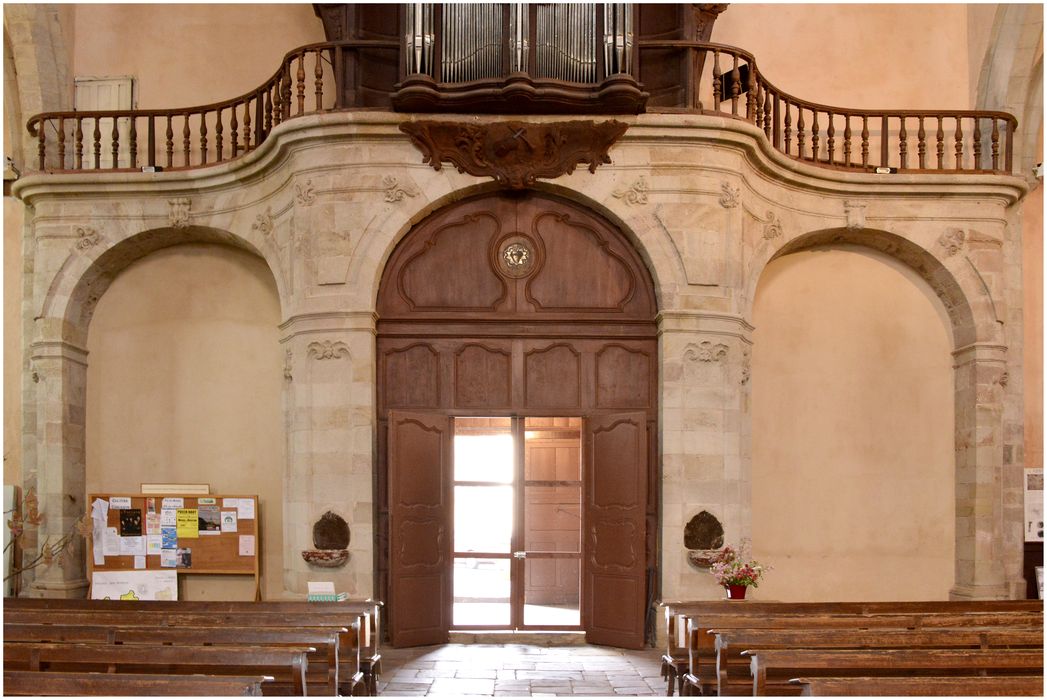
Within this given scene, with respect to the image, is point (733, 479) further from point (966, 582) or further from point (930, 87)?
point (930, 87)

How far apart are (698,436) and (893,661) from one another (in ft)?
15.5

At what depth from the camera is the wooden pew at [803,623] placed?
7.17m

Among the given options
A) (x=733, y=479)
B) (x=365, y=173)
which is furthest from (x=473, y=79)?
(x=733, y=479)

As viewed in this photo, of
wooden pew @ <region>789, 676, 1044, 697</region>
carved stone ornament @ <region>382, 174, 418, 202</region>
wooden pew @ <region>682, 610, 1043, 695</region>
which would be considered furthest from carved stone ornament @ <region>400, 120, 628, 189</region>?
wooden pew @ <region>789, 676, 1044, 697</region>

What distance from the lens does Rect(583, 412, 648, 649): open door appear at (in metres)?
10.6

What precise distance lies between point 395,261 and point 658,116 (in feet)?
9.95

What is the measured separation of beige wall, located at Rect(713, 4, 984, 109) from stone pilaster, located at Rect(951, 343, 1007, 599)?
10.9 feet

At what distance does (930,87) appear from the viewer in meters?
12.9

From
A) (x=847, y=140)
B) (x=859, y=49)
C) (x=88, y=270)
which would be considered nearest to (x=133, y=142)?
(x=88, y=270)

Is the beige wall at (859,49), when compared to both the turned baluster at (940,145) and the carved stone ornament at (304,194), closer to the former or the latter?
the turned baluster at (940,145)

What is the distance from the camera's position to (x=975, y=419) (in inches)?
464

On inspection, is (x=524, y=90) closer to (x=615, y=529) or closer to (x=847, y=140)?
(x=847, y=140)

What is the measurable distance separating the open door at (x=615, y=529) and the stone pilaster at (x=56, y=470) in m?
5.70

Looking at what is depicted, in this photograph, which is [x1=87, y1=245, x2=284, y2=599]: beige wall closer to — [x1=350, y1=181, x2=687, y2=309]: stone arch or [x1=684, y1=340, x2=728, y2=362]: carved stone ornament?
[x1=350, y1=181, x2=687, y2=309]: stone arch
